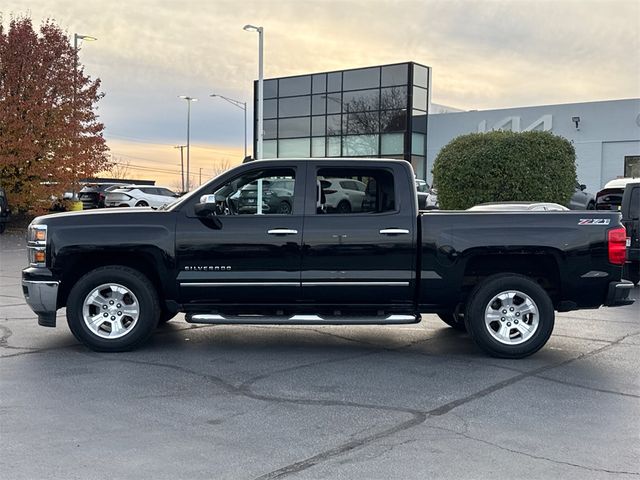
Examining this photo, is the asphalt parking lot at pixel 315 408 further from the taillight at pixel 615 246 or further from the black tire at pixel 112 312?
the taillight at pixel 615 246

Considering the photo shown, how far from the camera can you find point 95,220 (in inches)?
278

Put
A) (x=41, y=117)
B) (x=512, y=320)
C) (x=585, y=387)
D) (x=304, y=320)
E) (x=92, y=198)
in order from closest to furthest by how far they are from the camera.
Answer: (x=585, y=387) < (x=304, y=320) < (x=512, y=320) < (x=41, y=117) < (x=92, y=198)

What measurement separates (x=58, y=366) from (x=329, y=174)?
128 inches

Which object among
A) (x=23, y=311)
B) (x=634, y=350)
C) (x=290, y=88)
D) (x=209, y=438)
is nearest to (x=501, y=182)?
(x=634, y=350)

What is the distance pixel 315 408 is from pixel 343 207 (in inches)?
102

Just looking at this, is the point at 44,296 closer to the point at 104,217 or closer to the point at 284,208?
the point at 104,217

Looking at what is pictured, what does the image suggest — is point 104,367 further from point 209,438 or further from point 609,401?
point 609,401

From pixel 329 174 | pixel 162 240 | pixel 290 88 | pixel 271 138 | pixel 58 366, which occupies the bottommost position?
pixel 58 366

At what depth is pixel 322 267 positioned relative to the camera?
698 cm

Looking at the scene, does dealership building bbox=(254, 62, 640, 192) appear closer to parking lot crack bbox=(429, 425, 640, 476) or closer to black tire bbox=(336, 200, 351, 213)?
black tire bbox=(336, 200, 351, 213)

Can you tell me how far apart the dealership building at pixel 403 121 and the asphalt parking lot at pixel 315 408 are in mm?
28960

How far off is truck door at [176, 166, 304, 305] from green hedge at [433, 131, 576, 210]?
518 inches

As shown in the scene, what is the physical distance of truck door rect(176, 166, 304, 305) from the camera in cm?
698

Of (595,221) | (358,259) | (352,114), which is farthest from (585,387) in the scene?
(352,114)
